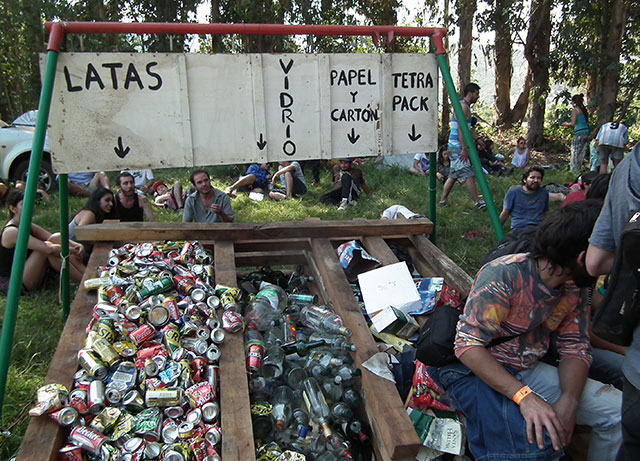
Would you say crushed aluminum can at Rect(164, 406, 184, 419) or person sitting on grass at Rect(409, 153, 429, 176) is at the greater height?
person sitting on grass at Rect(409, 153, 429, 176)

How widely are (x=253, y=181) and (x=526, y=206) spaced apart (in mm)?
A: 5442

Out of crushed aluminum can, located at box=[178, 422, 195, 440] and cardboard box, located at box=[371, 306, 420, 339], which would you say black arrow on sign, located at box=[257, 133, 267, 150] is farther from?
crushed aluminum can, located at box=[178, 422, 195, 440]

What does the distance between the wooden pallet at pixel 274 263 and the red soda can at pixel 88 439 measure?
0.07 meters

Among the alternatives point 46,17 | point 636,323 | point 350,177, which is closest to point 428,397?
point 636,323

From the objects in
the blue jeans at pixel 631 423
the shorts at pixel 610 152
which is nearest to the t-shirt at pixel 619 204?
the blue jeans at pixel 631 423

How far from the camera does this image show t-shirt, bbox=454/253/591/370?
7.30ft

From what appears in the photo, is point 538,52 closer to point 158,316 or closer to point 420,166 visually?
point 420,166

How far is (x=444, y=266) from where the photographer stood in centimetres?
383

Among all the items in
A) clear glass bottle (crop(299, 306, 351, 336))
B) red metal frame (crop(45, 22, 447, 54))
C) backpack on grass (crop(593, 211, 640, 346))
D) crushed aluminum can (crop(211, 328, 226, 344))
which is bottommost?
clear glass bottle (crop(299, 306, 351, 336))

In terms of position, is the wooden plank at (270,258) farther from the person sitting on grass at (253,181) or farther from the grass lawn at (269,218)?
the person sitting on grass at (253,181)

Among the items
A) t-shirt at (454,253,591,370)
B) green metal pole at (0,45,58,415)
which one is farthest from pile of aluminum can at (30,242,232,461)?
t-shirt at (454,253,591,370)

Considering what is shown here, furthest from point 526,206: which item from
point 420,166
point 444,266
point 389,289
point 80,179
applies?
point 80,179

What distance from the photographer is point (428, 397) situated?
103 inches

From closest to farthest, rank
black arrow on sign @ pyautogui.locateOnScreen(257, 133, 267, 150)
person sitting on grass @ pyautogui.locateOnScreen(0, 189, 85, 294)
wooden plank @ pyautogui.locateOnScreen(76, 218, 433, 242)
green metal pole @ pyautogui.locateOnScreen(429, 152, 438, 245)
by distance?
black arrow on sign @ pyautogui.locateOnScreen(257, 133, 267, 150) → wooden plank @ pyautogui.locateOnScreen(76, 218, 433, 242) → green metal pole @ pyautogui.locateOnScreen(429, 152, 438, 245) → person sitting on grass @ pyautogui.locateOnScreen(0, 189, 85, 294)
